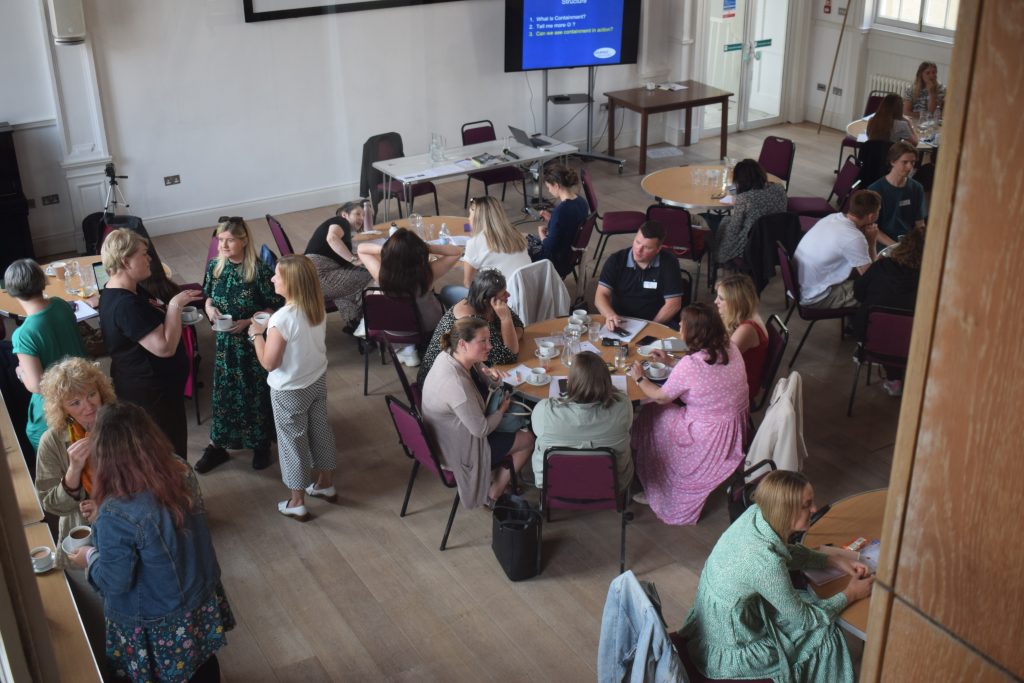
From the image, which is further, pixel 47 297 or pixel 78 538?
pixel 47 297

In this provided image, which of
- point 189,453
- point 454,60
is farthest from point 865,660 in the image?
point 454,60

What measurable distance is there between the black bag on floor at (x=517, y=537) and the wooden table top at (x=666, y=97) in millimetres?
7093

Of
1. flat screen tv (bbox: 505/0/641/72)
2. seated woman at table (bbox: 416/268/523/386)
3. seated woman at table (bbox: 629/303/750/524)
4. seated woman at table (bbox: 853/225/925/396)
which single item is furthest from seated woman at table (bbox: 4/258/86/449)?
flat screen tv (bbox: 505/0/641/72)

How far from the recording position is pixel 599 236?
955 cm

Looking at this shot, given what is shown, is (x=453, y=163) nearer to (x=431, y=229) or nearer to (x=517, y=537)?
(x=431, y=229)

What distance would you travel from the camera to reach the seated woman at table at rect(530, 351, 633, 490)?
4.52 metres

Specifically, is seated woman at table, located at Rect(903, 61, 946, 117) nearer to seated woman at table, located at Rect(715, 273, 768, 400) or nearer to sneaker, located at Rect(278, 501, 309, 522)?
seated woman at table, located at Rect(715, 273, 768, 400)

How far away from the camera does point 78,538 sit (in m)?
3.76

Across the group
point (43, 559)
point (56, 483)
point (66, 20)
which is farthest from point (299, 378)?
point (66, 20)

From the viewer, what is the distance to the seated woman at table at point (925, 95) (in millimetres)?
9656

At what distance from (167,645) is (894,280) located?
15.3ft

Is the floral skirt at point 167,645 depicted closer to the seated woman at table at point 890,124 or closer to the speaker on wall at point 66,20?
the speaker on wall at point 66,20

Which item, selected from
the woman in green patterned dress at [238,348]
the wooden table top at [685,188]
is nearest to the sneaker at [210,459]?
the woman in green patterned dress at [238,348]

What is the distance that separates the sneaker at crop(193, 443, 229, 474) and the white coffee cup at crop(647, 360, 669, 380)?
268 cm
